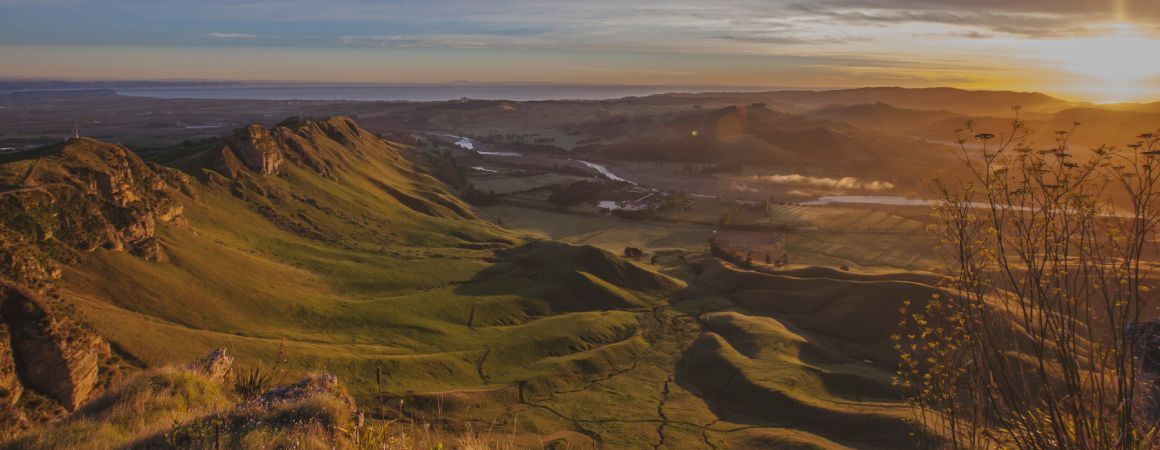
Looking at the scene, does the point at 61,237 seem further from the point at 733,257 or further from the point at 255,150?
the point at 733,257

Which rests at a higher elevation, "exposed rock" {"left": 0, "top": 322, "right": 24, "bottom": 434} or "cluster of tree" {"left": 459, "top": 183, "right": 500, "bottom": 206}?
"exposed rock" {"left": 0, "top": 322, "right": 24, "bottom": 434}

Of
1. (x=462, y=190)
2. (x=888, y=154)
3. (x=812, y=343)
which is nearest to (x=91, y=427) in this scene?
(x=812, y=343)

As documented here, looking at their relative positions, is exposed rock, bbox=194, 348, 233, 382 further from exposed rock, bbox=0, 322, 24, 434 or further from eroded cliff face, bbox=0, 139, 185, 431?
exposed rock, bbox=0, 322, 24, 434

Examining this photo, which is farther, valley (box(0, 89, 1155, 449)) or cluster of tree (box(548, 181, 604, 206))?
cluster of tree (box(548, 181, 604, 206))

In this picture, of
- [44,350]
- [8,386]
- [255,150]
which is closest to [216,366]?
[8,386]

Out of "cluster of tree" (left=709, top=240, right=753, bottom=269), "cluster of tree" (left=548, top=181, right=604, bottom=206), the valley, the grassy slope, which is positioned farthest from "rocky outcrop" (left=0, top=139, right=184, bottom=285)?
"cluster of tree" (left=548, top=181, right=604, bottom=206)

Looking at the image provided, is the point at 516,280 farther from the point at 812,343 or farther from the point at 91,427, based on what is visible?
the point at 91,427
